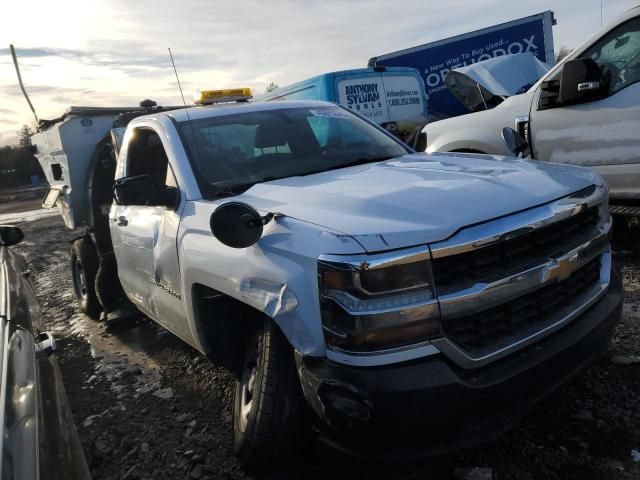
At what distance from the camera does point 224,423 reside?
3.09 meters

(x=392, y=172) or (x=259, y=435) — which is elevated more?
(x=392, y=172)

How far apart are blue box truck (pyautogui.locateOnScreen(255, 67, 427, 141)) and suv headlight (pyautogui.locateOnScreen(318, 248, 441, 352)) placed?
6764 mm

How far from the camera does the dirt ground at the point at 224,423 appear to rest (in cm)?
236

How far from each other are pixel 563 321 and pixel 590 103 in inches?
106

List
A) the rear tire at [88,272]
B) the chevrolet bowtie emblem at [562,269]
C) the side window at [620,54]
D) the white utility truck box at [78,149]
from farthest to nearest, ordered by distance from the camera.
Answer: the white utility truck box at [78,149]
the rear tire at [88,272]
the side window at [620,54]
the chevrolet bowtie emblem at [562,269]

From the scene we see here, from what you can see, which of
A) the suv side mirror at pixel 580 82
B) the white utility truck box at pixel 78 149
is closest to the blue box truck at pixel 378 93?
the white utility truck box at pixel 78 149

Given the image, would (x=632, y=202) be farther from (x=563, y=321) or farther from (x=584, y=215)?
(x=563, y=321)

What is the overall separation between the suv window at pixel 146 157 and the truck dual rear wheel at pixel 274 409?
6.62 feet

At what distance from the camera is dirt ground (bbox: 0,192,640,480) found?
7.74 ft

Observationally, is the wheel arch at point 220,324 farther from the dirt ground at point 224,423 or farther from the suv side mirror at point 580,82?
the suv side mirror at point 580,82

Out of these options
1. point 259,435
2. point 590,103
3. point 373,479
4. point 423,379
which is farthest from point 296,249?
point 590,103

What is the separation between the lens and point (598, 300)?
243cm

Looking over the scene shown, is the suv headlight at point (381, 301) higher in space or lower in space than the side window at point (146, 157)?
lower

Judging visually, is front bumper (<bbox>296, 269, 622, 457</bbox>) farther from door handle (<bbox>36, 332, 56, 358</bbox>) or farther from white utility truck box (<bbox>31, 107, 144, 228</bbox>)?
white utility truck box (<bbox>31, 107, 144, 228</bbox>)
